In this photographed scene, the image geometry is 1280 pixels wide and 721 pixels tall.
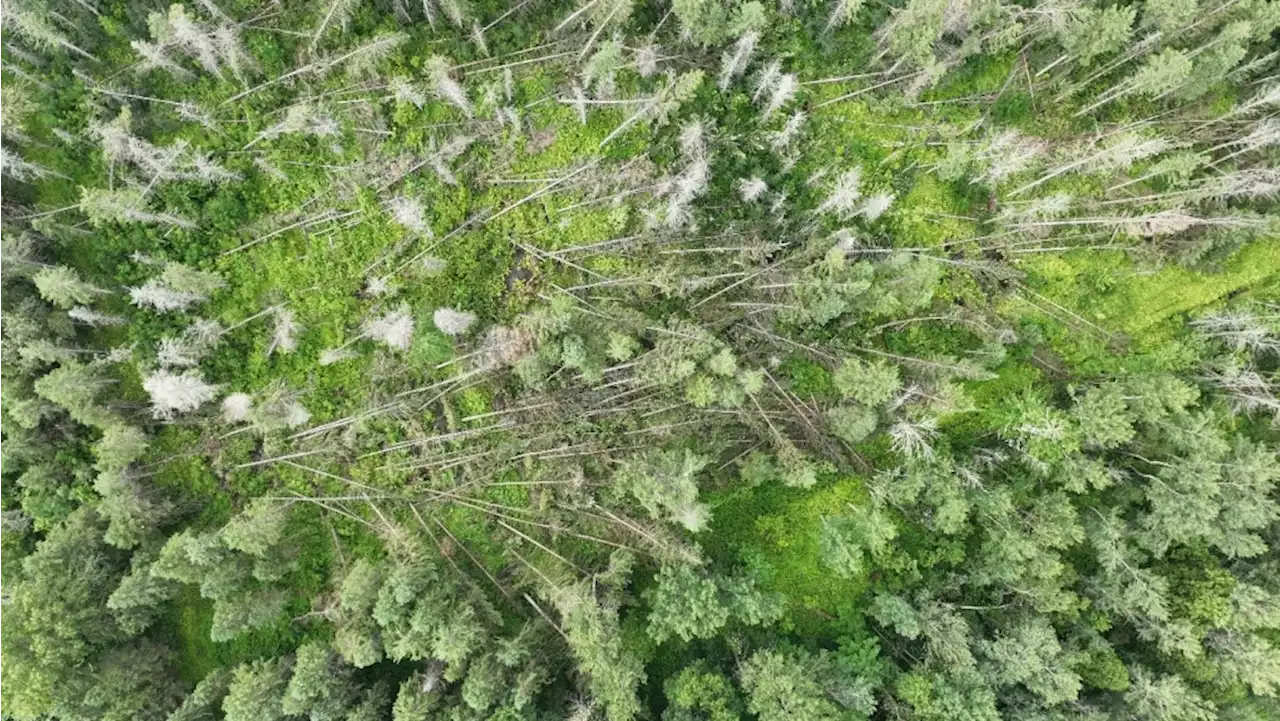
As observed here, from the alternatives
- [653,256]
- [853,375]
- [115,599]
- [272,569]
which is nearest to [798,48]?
[653,256]

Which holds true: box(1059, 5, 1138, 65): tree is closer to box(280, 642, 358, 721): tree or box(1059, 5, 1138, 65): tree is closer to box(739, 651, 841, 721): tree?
box(739, 651, 841, 721): tree

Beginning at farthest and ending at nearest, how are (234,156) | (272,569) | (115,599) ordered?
(234,156) → (272,569) → (115,599)

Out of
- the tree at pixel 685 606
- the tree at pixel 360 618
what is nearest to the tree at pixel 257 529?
the tree at pixel 360 618

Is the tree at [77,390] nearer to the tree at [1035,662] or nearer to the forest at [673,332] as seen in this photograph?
the forest at [673,332]

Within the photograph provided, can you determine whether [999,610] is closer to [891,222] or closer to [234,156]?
[891,222]

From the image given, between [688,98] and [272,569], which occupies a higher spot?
[688,98]

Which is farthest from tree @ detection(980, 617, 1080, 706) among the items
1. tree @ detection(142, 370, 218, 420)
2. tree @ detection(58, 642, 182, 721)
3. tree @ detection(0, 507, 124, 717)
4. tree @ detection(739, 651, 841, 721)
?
tree @ detection(0, 507, 124, 717)

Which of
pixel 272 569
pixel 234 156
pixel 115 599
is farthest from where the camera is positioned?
pixel 234 156

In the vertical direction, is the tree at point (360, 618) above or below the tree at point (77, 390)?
below
